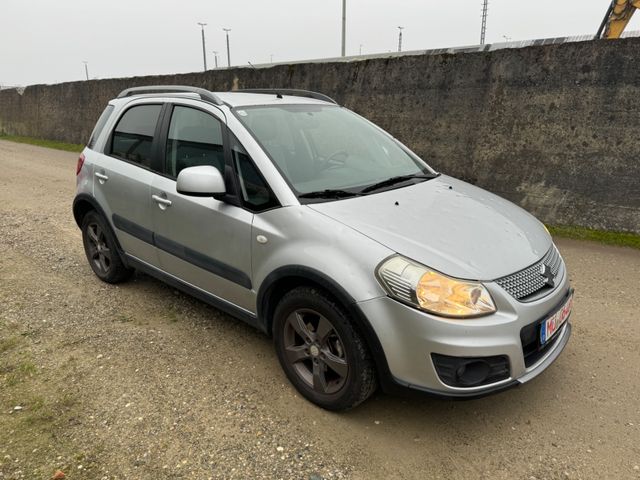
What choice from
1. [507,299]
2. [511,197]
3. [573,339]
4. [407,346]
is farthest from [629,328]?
[511,197]

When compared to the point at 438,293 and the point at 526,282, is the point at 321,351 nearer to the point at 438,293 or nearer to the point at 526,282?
the point at 438,293

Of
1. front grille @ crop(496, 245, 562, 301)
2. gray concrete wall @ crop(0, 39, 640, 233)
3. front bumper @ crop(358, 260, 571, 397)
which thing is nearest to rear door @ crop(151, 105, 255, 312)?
front bumper @ crop(358, 260, 571, 397)

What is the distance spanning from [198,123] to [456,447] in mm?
2597

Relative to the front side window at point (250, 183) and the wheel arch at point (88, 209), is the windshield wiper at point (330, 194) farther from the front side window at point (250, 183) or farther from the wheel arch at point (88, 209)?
the wheel arch at point (88, 209)

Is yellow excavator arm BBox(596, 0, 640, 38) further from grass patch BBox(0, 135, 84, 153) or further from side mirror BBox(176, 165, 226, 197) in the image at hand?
grass patch BBox(0, 135, 84, 153)

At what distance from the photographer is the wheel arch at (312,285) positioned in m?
2.34

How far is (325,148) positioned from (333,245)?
3.34ft

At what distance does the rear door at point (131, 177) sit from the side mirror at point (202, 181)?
0.83m

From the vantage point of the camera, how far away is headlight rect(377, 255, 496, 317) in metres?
2.23

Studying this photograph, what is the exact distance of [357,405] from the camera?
2.61 metres

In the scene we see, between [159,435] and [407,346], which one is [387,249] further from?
[159,435]

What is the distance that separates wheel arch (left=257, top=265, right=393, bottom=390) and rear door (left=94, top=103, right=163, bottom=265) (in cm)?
127

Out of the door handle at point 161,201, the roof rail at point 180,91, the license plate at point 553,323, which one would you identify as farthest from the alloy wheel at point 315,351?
the roof rail at point 180,91

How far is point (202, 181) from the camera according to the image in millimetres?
2832
